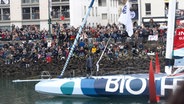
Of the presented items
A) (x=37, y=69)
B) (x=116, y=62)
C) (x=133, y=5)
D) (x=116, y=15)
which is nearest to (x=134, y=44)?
(x=116, y=62)

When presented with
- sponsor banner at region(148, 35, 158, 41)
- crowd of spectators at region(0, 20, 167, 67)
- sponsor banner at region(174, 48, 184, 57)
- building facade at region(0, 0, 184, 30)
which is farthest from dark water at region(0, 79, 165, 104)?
building facade at region(0, 0, 184, 30)

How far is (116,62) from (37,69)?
6831 millimetres

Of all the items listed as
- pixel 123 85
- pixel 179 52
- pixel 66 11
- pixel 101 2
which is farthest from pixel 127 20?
pixel 101 2

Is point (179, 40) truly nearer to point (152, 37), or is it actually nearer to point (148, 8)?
point (152, 37)

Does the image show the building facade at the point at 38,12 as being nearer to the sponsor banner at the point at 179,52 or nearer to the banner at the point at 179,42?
the banner at the point at 179,42

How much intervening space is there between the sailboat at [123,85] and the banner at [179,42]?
1.13 ft

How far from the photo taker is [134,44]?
35812 millimetres

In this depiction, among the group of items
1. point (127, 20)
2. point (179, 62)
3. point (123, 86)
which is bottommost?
point (123, 86)

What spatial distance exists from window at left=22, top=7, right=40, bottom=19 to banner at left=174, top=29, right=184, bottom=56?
38787mm

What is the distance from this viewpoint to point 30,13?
2271 inches

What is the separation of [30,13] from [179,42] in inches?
1559

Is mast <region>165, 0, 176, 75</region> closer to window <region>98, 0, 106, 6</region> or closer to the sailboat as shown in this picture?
the sailboat

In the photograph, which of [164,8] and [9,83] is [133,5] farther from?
[9,83]

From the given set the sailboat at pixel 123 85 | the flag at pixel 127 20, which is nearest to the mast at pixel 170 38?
the sailboat at pixel 123 85
